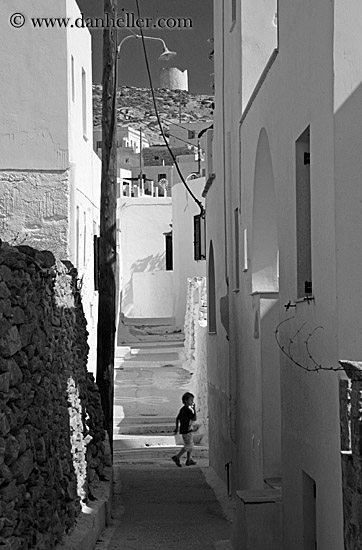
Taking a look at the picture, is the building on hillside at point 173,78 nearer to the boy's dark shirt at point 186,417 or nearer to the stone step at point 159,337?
the stone step at point 159,337

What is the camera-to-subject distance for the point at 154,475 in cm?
1911

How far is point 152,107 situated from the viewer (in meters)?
→ 117

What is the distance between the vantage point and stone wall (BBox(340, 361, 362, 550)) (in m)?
6.53

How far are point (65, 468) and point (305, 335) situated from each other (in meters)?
2.87

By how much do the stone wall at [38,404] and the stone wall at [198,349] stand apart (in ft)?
41.0

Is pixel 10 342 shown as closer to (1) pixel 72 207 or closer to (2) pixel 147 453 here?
(1) pixel 72 207

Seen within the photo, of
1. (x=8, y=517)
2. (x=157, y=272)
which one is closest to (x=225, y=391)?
(x=8, y=517)

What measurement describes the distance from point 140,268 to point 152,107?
70140mm

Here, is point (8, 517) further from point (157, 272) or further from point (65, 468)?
point (157, 272)

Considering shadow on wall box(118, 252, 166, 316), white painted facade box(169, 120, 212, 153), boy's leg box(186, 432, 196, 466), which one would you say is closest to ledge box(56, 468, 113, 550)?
boy's leg box(186, 432, 196, 466)

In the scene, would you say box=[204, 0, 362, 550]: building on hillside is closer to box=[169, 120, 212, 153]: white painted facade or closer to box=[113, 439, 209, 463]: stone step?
box=[113, 439, 209, 463]: stone step

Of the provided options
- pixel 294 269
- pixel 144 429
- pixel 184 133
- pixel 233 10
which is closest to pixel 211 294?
pixel 144 429

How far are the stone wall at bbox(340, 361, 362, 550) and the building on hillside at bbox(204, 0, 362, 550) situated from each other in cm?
1

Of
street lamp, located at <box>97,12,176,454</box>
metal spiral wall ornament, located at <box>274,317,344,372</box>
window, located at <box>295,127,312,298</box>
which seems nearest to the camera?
metal spiral wall ornament, located at <box>274,317,344,372</box>
